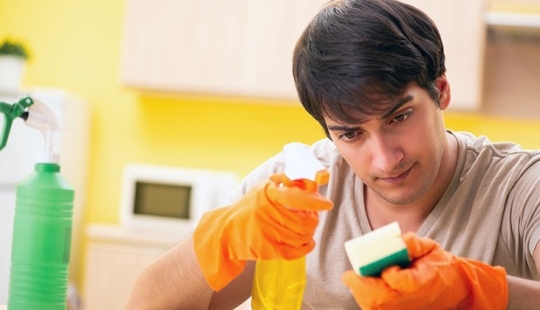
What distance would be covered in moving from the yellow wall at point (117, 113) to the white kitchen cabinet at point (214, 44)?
0.90ft

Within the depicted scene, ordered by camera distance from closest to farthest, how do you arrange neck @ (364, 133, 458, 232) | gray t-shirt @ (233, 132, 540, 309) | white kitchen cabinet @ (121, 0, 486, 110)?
gray t-shirt @ (233, 132, 540, 309), neck @ (364, 133, 458, 232), white kitchen cabinet @ (121, 0, 486, 110)

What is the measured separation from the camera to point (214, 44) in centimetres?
366

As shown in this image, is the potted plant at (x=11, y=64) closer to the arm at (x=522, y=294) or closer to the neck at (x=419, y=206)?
the neck at (x=419, y=206)

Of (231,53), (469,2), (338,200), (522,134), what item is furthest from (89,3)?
(338,200)

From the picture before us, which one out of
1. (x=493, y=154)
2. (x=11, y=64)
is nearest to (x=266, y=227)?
(x=493, y=154)

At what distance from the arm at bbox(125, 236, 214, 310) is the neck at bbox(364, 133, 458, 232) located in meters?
0.41

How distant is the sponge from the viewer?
1150 mm

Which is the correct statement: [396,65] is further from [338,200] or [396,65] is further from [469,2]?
[469,2]

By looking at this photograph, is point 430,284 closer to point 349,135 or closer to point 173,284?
point 349,135

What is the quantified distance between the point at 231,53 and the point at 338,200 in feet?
6.56

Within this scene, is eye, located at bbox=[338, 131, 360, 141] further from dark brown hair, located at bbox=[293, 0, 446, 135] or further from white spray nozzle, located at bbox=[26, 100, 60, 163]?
white spray nozzle, located at bbox=[26, 100, 60, 163]

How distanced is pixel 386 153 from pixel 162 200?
7.81 feet

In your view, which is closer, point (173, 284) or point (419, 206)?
point (173, 284)

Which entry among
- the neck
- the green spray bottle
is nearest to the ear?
the neck
